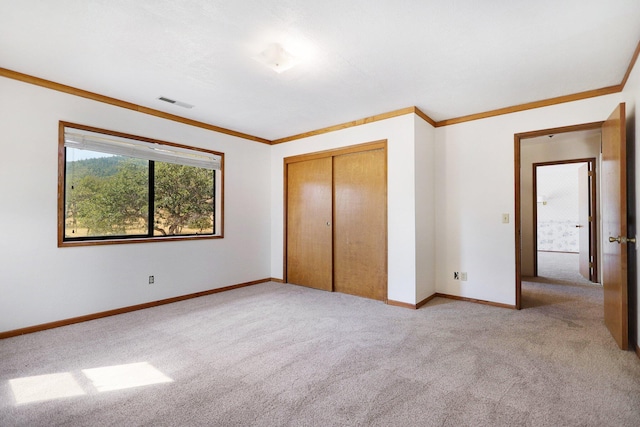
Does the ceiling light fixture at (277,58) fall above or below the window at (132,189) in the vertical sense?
above

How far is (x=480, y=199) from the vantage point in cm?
381

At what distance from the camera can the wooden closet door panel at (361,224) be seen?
395cm

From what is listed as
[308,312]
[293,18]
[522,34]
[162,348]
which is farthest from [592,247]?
[162,348]

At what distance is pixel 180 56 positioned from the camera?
2.47 meters

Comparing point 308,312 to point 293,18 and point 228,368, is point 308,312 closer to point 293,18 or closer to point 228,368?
point 228,368

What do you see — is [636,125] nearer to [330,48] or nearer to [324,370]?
[330,48]

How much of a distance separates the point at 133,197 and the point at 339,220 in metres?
2.64

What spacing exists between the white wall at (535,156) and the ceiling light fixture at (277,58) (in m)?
4.48

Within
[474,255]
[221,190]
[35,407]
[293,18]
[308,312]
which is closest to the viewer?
[35,407]

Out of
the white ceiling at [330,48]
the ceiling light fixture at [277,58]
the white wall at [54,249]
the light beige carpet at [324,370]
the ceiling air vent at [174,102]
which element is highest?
the ceiling air vent at [174,102]

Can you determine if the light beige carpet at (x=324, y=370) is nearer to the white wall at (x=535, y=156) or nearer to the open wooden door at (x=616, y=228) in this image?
the open wooden door at (x=616, y=228)

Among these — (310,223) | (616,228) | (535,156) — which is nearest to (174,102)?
(310,223)

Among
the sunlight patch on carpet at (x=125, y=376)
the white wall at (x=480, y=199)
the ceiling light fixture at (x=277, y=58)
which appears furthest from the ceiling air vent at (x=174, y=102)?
the white wall at (x=480, y=199)

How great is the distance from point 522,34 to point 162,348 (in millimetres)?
3663
